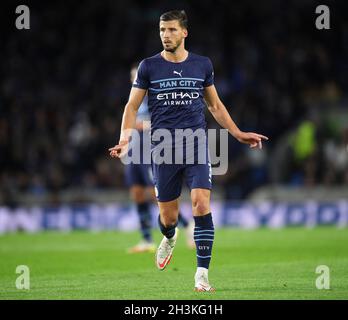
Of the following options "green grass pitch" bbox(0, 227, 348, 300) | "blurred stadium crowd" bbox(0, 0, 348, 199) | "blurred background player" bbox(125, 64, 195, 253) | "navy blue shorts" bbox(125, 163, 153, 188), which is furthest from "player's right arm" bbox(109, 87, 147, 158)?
"blurred stadium crowd" bbox(0, 0, 348, 199)

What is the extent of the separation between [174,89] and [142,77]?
364 mm

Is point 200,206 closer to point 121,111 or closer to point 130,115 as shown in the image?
point 130,115

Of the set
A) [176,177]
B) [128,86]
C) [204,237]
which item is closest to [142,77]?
[176,177]

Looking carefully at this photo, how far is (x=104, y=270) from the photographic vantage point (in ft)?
36.8

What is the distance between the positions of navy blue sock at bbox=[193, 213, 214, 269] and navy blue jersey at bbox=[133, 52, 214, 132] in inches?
38.7

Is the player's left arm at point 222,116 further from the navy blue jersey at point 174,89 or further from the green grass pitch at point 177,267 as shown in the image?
the green grass pitch at point 177,267

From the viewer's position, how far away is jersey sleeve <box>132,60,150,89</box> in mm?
9141

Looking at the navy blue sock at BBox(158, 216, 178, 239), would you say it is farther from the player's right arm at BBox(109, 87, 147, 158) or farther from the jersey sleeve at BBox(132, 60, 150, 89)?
the jersey sleeve at BBox(132, 60, 150, 89)

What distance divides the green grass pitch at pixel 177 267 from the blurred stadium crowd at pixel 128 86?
4.10 m

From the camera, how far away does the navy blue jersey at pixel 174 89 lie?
358 inches

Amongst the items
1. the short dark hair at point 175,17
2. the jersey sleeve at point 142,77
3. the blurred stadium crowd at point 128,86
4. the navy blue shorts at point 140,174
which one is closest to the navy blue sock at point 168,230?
the jersey sleeve at point 142,77

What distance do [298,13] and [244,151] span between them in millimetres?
4844

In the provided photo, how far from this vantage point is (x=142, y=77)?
916 centimetres
